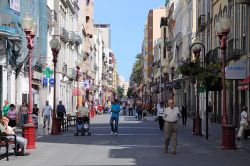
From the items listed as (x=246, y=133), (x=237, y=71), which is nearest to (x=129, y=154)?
(x=246, y=133)

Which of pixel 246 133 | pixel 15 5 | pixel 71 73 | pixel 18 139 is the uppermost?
pixel 15 5

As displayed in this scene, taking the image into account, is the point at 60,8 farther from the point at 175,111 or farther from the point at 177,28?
the point at 175,111

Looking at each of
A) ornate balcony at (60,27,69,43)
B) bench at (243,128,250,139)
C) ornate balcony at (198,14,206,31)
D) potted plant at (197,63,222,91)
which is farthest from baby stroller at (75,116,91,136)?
ornate balcony at (60,27,69,43)

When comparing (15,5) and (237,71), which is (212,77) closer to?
(237,71)

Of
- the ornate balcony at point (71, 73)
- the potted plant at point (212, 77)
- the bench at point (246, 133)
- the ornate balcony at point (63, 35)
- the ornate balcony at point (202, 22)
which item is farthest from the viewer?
the ornate balcony at point (71, 73)

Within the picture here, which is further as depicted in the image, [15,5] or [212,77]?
[15,5]

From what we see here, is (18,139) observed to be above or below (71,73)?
below

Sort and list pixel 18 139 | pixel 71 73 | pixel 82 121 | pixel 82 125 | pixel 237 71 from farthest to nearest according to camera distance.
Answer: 1. pixel 71 73
2. pixel 237 71
3. pixel 82 121
4. pixel 82 125
5. pixel 18 139

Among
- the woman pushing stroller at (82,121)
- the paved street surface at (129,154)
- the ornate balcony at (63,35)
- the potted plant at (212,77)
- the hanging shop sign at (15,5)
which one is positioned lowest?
the paved street surface at (129,154)

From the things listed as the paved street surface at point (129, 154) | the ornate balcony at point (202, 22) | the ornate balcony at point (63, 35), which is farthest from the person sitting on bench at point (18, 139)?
the ornate balcony at point (63, 35)

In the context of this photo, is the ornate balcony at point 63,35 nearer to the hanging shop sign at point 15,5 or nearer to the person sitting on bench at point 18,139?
the hanging shop sign at point 15,5

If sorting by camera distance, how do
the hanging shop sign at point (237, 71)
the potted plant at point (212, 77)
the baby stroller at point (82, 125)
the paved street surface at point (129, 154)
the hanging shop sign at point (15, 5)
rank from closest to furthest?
the paved street surface at point (129, 154), the potted plant at point (212, 77), the baby stroller at point (82, 125), the hanging shop sign at point (237, 71), the hanging shop sign at point (15, 5)

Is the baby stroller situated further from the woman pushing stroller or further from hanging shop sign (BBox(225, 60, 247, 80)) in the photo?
hanging shop sign (BBox(225, 60, 247, 80))

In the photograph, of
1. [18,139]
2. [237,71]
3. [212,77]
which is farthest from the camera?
[237,71]
